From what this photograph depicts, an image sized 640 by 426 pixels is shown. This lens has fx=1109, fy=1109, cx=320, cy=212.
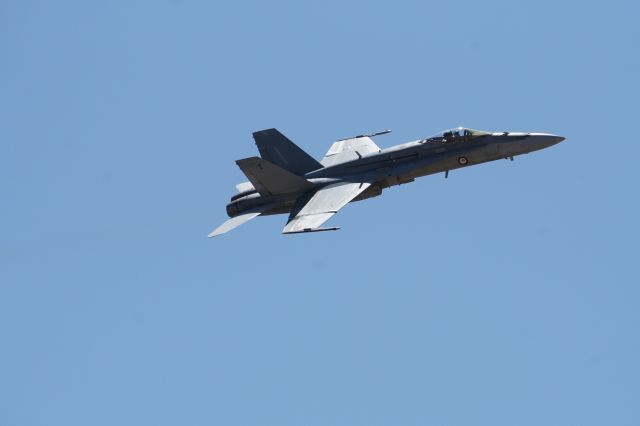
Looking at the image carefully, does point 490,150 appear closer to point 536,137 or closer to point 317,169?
point 536,137

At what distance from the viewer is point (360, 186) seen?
40.9 metres

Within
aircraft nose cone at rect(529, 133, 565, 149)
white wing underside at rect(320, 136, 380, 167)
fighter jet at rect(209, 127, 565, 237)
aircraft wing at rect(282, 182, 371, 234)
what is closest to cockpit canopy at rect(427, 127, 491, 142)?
fighter jet at rect(209, 127, 565, 237)

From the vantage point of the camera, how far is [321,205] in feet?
131

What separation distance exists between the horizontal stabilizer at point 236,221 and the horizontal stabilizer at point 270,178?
675 millimetres

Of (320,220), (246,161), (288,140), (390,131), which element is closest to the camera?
(320,220)

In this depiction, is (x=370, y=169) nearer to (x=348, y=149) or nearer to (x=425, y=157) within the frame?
(x=425, y=157)

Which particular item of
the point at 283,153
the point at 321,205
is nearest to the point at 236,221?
the point at 321,205

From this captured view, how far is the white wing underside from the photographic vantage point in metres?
43.5

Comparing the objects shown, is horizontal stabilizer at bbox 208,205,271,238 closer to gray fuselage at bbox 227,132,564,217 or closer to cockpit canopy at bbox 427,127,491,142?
gray fuselage at bbox 227,132,564,217

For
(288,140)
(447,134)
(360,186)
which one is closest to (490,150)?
(447,134)

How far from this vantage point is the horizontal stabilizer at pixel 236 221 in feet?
135

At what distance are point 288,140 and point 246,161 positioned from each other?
3375 millimetres

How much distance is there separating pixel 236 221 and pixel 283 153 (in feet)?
12.8

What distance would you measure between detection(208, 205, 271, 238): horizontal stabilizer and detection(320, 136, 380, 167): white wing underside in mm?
3253
